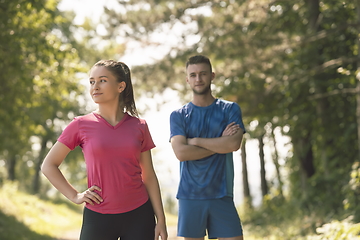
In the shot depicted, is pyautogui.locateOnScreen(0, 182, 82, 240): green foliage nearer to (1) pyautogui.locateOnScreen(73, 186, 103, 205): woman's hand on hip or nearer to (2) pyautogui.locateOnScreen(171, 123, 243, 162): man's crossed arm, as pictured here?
(2) pyautogui.locateOnScreen(171, 123, 243, 162): man's crossed arm

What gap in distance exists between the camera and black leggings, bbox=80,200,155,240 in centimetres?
321

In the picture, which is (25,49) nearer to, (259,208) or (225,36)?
(225,36)

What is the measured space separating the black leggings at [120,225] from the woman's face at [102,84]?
0.78 metres

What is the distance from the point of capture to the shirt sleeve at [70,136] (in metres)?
3.25

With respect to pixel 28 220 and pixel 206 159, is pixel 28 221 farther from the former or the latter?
pixel 206 159

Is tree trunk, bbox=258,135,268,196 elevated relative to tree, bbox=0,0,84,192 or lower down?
lower down

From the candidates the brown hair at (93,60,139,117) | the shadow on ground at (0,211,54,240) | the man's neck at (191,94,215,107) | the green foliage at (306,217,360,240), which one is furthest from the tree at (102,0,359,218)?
the brown hair at (93,60,139,117)

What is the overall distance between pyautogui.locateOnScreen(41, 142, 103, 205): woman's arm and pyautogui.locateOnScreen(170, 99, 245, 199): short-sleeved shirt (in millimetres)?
1272

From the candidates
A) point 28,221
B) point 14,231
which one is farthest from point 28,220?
point 14,231

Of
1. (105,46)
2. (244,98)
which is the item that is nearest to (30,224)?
(244,98)

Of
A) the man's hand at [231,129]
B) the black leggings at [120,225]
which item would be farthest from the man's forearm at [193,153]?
the black leggings at [120,225]

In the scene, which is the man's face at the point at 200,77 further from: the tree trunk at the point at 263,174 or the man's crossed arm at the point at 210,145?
the tree trunk at the point at 263,174

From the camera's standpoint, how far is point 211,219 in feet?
14.1

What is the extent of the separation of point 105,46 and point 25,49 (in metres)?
19.8
